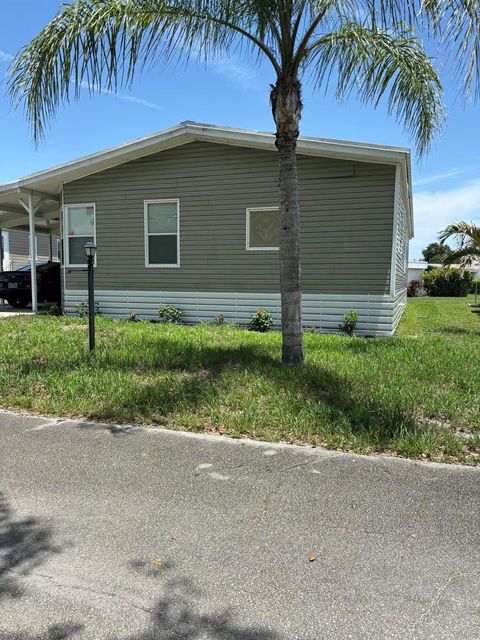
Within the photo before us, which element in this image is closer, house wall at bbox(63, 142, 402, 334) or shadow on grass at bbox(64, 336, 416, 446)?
shadow on grass at bbox(64, 336, 416, 446)

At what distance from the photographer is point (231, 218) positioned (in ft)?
34.8

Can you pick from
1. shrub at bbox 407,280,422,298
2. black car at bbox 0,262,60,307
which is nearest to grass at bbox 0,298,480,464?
black car at bbox 0,262,60,307

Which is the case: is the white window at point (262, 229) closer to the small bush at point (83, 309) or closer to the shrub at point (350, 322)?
the shrub at point (350, 322)

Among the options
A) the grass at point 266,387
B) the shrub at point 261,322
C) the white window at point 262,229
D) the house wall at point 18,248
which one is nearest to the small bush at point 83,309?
the grass at point 266,387

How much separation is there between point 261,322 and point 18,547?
777 cm

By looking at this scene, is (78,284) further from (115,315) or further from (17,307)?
(17,307)

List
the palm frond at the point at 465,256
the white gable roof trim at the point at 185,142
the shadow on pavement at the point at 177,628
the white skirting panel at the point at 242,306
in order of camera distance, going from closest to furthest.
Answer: the shadow on pavement at the point at 177,628 → the white gable roof trim at the point at 185,142 → the white skirting panel at the point at 242,306 → the palm frond at the point at 465,256

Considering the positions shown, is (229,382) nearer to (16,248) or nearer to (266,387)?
(266,387)

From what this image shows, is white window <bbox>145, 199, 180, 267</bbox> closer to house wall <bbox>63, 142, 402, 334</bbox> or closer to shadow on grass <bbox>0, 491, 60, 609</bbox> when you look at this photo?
house wall <bbox>63, 142, 402, 334</bbox>

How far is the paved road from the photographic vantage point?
219cm

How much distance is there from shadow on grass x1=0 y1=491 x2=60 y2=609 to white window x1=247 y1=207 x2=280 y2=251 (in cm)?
812

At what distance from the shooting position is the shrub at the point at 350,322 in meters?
9.81

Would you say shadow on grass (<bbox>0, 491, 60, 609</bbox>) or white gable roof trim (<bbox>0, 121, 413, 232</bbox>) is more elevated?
white gable roof trim (<bbox>0, 121, 413, 232</bbox>)

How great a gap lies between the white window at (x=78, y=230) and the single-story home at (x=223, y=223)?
0.03 metres
